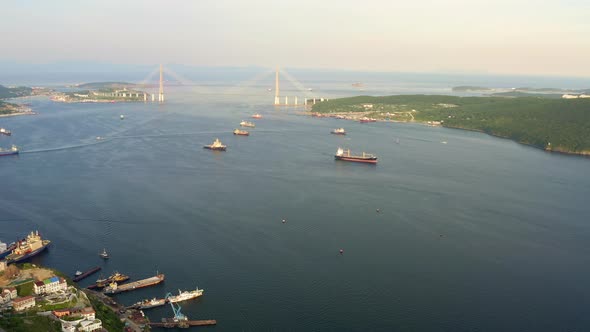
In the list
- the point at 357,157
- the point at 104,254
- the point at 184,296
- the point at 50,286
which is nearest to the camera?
the point at 50,286

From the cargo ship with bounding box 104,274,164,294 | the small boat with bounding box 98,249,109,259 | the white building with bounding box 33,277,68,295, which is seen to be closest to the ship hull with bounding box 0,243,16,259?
the small boat with bounding box 98,249,109,259

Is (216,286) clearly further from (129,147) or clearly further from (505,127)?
(505,127)

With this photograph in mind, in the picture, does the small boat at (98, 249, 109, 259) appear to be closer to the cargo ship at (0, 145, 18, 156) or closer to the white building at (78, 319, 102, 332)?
the white building at (78, 319, 102, 332)

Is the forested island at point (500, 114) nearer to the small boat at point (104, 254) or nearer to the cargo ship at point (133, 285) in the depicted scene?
the cargo ship at point (133, 285)

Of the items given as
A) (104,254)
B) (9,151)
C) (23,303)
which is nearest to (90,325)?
(23,303)

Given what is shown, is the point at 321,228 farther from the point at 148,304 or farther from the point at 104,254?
the point at 104,254

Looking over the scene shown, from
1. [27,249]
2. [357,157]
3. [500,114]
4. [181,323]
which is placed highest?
[500,114]

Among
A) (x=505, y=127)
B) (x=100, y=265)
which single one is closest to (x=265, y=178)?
(x=100, y=265)
